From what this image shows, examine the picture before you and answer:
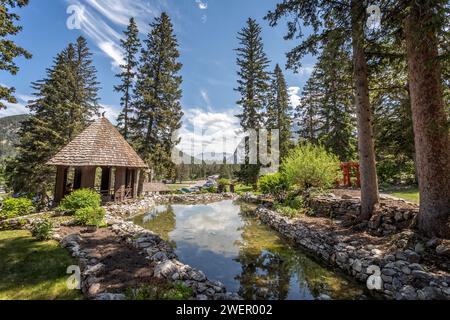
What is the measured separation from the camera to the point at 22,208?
10023mm

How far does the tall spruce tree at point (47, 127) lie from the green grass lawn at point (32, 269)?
1181cm

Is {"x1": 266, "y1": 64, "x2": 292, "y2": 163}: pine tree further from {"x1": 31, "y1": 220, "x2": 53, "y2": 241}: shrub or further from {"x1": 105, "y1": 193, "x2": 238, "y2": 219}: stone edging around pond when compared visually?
{"x1": 31, "y1": 220, "x2": 53, "y2": 241}: shrub

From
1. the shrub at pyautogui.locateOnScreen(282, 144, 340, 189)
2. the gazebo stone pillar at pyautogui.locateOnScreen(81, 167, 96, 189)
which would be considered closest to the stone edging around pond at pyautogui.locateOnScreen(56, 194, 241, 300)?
the gazebo stone pillar at pyautogui.locateOnScreen(81, 167, 96, 189)

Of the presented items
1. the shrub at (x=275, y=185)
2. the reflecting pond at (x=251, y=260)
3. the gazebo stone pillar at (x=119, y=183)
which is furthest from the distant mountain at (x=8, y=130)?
the reflecting pond at (x=251, y=260)

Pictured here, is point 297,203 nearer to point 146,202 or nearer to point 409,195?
point 409,195

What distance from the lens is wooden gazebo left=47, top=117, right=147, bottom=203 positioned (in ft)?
41.9

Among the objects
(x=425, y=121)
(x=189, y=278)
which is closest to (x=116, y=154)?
(x=189, y=278)

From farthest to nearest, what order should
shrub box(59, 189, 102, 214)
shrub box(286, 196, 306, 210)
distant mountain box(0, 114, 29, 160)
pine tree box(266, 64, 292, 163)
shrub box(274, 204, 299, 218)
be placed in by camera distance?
distant mountain box(0, 114, 29, 160) → pine tree box(266, 64, 292, 163) → shrub box(286, 196, 306, 210) → shrub box(274, 204, 299, 218) → shrub box(59, 189, 102, 214)

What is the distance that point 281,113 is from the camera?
30078mm

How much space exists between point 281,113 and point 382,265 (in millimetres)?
26642

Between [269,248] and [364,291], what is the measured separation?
→ 354 cm

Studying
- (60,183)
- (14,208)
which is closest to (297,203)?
(14,208)

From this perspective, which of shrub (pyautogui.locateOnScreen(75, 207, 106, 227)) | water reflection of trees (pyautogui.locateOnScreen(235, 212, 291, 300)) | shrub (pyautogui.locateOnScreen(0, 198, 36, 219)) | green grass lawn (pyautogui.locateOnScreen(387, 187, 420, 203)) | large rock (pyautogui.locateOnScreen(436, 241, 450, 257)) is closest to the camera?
large rock (pyautogui.locateOnScreen(436, 241, 450, 257))

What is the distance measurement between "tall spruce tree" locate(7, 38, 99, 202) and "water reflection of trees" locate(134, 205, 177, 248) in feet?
32.5
